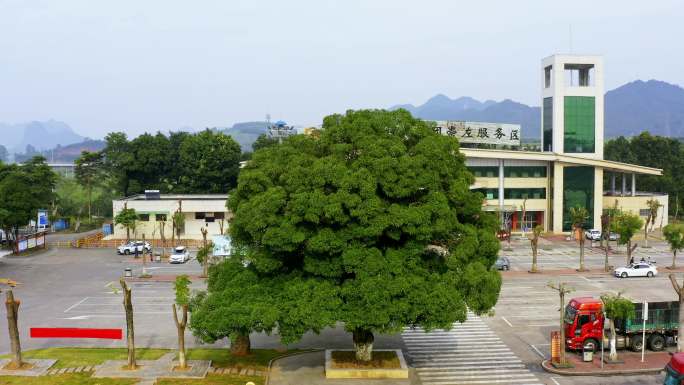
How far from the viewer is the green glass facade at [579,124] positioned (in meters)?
70.8

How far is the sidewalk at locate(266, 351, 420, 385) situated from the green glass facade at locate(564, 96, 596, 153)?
52032 millimetres

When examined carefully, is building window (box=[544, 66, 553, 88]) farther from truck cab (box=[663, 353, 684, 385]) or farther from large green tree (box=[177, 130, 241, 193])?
truck cab (box=[663, 353, 684, 385])

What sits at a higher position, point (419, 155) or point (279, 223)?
point (419, 155)

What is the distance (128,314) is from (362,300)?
9494 millimetres

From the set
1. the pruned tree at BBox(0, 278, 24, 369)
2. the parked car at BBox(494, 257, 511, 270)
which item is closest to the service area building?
the parked car at BBox(494, 257, 511, 270)

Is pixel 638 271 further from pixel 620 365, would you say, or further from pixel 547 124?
pixel 547 124

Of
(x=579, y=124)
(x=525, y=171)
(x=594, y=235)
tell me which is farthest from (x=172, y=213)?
(x=579, y=124)

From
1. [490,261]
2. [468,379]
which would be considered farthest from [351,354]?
[490,261]

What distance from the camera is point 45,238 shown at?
63.5m

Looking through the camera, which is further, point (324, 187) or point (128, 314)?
point (128, 314)

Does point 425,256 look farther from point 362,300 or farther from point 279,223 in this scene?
point 279,223

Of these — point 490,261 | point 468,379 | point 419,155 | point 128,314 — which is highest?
point 419,155

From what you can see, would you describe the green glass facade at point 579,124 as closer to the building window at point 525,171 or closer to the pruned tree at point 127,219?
the building window at point 525,171

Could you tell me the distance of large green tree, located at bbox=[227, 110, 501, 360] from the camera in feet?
71.1
